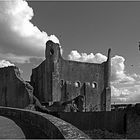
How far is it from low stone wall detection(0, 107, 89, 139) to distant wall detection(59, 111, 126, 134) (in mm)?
6583

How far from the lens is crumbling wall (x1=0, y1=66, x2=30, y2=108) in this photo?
28984 millimetres

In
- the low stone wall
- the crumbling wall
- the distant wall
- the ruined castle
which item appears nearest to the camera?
the low stone wall

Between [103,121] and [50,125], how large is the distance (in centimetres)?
1125

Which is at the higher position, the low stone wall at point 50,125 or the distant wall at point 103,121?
→ the low stone wall at point 50,125

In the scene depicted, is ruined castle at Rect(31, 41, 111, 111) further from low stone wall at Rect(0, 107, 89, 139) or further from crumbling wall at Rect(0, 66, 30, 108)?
low stone wall at Rect(0, 107, 89, 139)

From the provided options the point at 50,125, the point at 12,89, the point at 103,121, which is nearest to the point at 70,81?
the point at 12,89

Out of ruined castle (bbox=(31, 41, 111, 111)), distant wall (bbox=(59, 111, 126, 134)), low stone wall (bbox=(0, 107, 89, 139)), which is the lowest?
distant wall (bbox=(59, 111, 126, 134))

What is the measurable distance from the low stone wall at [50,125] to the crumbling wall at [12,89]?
17.0 meters

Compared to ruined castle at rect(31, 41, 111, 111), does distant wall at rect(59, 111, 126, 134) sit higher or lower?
lower

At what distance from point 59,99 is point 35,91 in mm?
4537

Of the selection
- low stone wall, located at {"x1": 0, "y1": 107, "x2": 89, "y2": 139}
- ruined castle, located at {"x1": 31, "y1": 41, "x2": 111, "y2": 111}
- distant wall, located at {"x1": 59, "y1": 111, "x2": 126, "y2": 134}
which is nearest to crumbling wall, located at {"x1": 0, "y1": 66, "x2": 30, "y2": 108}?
ruined castle, located at {"x1": 31, "y1": 41, "x2": 111, "y2": 111}

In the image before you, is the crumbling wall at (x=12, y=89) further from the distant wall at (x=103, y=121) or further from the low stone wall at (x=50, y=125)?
the low stone wall at (x=50, y=125)

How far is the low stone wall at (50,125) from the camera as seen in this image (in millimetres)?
4509

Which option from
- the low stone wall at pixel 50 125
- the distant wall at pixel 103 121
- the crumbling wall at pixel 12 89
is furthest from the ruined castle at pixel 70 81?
the low stone wall at pixel 50 125
